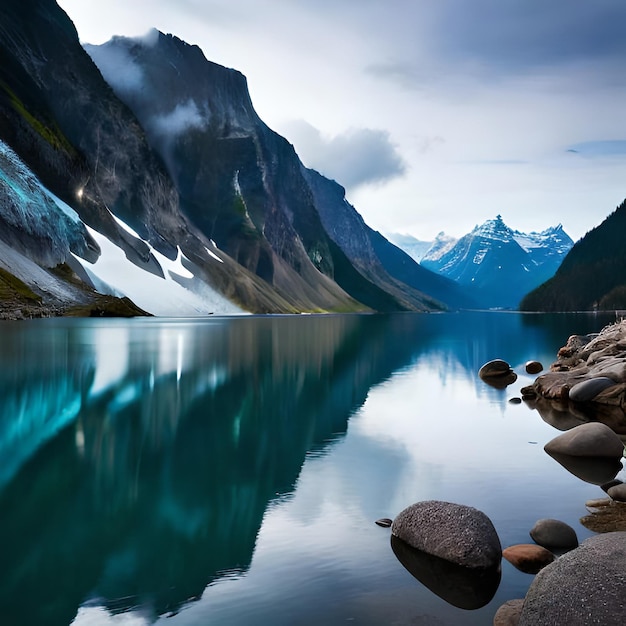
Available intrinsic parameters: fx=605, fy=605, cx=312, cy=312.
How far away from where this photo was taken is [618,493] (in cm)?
1350

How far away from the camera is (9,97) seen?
144 meters

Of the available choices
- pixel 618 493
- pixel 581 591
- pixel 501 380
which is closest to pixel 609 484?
pixel 618 493

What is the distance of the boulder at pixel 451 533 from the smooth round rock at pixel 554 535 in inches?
42.0

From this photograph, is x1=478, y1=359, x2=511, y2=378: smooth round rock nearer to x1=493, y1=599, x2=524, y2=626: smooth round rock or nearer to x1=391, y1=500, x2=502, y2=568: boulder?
x1=391, y1=500, x2=502, y2=568: boulder

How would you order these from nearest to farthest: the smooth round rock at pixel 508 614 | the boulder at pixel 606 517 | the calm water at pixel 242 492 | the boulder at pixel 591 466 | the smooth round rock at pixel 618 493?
1. the smooth round rock at pixel 508 614
2. the calm water at pixel 242 492
3. the boulder at pixel 606 517
4. the smooth round rock at pixel 618 493
5. the boulder at pixel 591 466

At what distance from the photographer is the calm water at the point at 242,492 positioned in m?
8.62

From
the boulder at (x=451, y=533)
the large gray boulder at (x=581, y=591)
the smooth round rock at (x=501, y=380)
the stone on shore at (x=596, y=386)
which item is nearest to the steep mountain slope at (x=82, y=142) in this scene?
the smooth round rock at (x=501, y=380)

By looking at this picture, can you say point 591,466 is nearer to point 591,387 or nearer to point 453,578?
point 453,578

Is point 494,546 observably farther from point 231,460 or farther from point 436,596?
point 231,460

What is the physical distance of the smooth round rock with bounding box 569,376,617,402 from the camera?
26953mm

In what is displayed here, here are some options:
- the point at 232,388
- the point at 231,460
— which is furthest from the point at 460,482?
the point at 232,388

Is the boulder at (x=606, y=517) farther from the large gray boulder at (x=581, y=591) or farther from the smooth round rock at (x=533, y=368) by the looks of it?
the smooth round rock at (x=533, y=368)

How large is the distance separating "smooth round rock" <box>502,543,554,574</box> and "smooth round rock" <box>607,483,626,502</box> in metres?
4.32

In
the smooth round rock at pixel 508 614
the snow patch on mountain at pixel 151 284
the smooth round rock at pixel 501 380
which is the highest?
the snow patch on mountain at pixel 151 284
